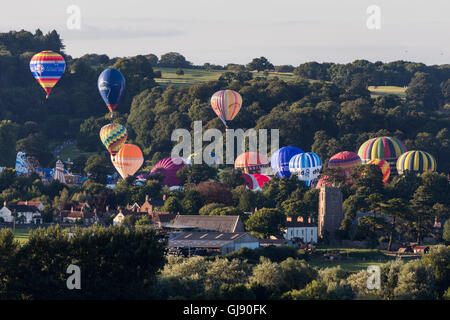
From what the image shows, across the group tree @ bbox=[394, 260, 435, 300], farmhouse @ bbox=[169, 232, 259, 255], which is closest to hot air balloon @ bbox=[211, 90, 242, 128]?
farmhouse @ bbox=[169, 232, 259, 255]

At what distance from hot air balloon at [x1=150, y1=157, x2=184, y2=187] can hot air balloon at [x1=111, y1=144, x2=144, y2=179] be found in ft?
5.95

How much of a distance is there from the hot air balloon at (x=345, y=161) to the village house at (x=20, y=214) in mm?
29110

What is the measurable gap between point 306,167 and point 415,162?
10.7 metres

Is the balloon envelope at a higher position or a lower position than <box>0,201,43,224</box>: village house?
higher

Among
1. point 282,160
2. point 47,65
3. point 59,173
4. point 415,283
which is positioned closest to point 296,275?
point 415,283

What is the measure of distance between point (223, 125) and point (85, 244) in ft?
263

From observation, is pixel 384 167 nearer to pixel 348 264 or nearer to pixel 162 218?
pixel 162 218

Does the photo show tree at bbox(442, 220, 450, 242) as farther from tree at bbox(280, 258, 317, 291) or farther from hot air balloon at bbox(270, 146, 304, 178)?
hot air balloon at bbox(270, 146, 304, 178)

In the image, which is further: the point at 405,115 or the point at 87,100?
the point at 87,100

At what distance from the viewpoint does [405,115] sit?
140m

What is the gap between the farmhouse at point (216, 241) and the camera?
76250 mm

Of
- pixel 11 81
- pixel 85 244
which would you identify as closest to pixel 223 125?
pixel 11 81

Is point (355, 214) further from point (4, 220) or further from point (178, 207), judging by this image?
point (4, 220)

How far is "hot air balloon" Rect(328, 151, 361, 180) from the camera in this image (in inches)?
4516
